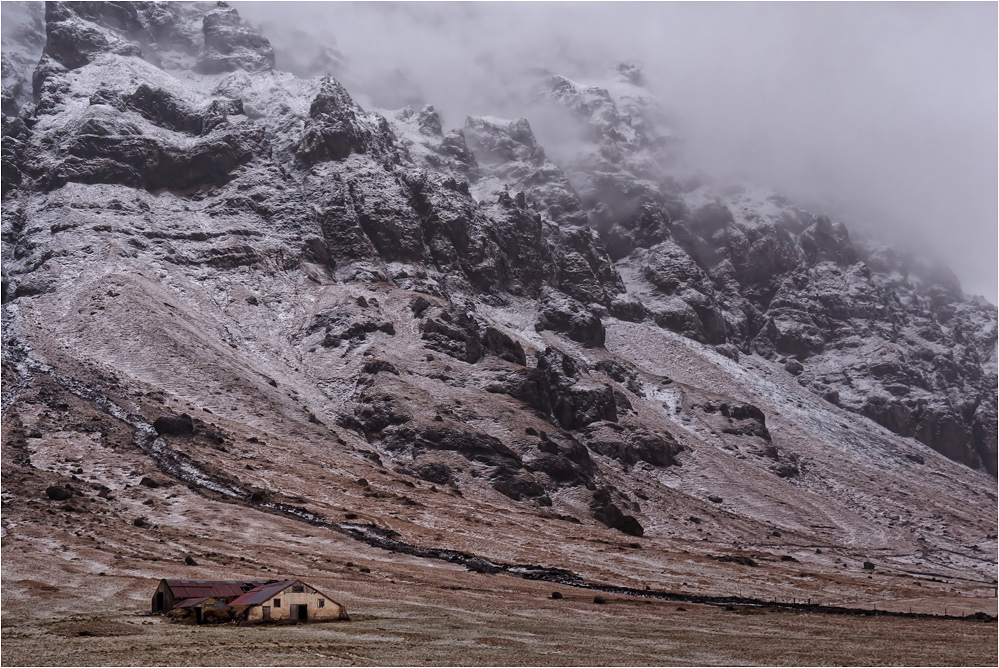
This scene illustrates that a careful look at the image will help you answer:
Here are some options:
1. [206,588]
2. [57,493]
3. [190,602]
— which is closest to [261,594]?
[206,588]

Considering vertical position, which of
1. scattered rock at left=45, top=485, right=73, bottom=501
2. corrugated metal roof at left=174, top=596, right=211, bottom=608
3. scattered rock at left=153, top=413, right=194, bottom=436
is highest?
scattered rock at left=153, top=413, right=194, bottom=436

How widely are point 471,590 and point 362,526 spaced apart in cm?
2735

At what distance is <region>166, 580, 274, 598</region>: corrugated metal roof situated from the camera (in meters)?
53.4

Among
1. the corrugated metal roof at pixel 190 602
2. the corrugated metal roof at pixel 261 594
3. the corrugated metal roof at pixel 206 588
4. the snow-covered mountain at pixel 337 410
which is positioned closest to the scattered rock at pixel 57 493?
the snow-covered mountain at pixel 337 410

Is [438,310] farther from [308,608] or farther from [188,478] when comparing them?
[308,608]

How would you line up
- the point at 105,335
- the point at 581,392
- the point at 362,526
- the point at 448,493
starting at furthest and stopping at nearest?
the point at 581,392 → the point at 105,335 → the point at 448,493 → the point at 362,526

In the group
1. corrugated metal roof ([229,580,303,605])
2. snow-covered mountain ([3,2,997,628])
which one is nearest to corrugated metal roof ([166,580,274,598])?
corrugated metal roof ([229,580,303,605])

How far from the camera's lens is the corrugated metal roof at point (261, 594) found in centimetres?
5284

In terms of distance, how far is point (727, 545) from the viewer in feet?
416

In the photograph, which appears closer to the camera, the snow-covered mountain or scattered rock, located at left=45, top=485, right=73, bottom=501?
scattered rock, located at left=45, top=485, right=73, bottom=501

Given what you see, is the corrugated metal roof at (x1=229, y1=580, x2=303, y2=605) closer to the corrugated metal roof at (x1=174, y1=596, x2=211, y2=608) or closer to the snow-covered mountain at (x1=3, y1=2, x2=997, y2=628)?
the corrugated metal roof at (x1=174, y1=596, x2=211, y2=608)

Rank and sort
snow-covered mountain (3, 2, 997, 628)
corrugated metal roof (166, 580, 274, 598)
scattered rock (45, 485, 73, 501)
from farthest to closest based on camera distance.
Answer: snow-covered mountain (3, 2, 997, 628), scattered rock (45, 485, 73, 501), corrugated metal roof (166, 580, 274, 598)

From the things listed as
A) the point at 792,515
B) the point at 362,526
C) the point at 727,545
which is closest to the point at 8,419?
the point at 362,526

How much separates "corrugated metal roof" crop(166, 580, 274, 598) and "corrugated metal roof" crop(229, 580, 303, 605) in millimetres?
1178
